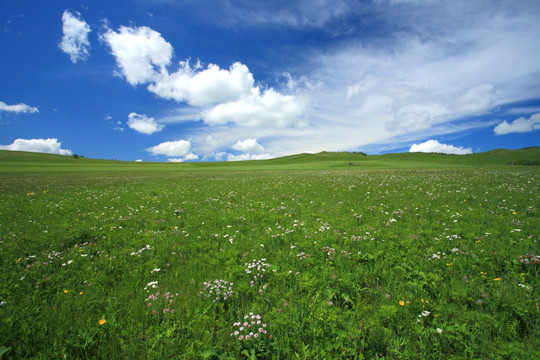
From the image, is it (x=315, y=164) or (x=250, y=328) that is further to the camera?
(x=315, y=164)

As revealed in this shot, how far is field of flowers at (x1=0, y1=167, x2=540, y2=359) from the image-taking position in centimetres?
310

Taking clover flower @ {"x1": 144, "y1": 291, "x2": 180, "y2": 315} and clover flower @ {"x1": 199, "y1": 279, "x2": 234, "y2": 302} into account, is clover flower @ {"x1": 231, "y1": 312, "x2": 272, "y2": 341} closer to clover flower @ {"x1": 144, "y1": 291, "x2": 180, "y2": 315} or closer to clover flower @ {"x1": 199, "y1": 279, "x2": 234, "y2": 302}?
clover flower @ {"x1": 199, "y1": 279, "x2": 234, "y2": 302}

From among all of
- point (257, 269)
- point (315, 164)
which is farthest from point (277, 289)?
point (315, 164)

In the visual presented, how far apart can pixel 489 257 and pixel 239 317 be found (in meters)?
5.77

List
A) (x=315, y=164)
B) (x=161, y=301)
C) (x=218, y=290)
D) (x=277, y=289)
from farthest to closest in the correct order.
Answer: (x=315, y=164)
(x=277, y=289)
(x=218, y=290)
(x=161, y=301)

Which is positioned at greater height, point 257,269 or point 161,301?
point 257,269

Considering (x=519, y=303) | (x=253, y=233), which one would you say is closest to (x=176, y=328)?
(x=253, y=233)

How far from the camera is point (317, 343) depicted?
3078 millimetres

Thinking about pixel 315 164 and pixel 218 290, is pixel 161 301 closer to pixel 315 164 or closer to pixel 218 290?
pixel 218 290

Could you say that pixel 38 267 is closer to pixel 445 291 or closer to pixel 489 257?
pixel 445 291

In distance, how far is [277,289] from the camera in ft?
14.1

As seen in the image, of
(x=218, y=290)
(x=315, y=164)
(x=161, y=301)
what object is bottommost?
(x=161, y=301)

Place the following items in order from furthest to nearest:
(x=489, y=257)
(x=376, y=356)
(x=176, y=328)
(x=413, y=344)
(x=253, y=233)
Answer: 1. (x=253, y=233)
2. (x=489, y=257)
3. (x=176, y=328)
4. (x=413, y=344)
5. (x=376, y=356)

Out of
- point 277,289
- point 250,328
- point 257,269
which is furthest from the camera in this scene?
point 257,269
